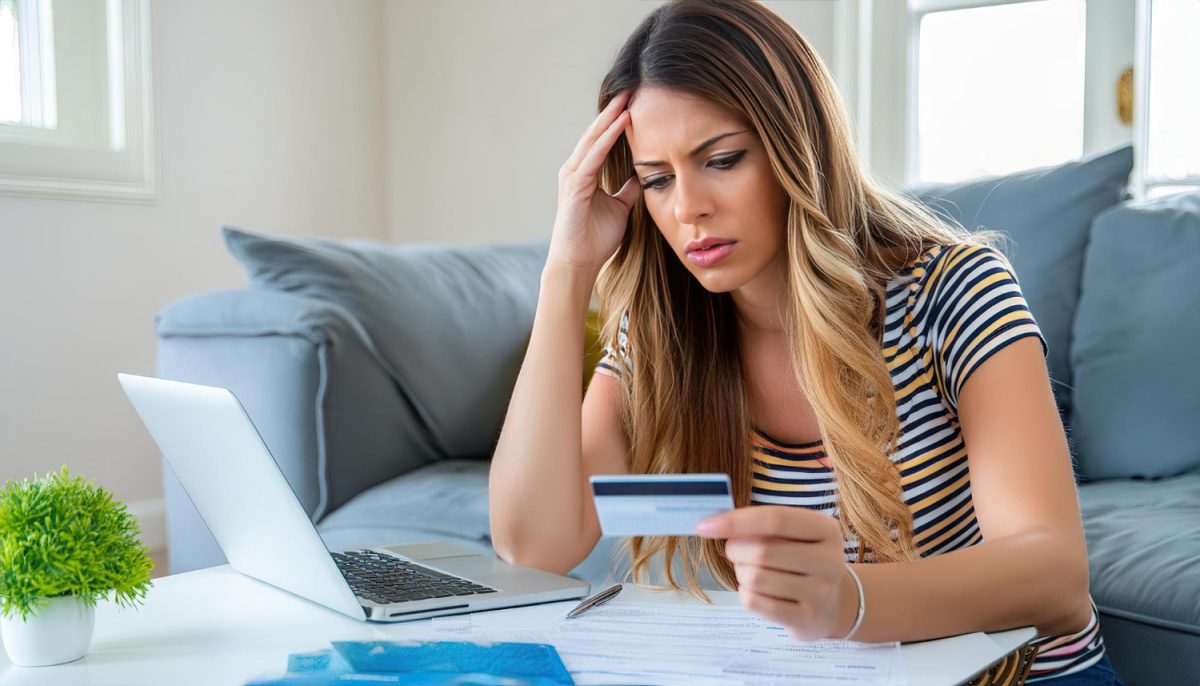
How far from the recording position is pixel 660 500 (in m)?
0.64

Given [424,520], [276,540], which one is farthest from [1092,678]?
[424,520]

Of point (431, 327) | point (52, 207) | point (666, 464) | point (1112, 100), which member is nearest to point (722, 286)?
point (666, 464)

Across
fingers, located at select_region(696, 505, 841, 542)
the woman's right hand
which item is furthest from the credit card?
the woman's right hand

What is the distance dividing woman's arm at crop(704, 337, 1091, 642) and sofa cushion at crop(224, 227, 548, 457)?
1180 mm

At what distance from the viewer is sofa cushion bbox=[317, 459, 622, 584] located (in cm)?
171

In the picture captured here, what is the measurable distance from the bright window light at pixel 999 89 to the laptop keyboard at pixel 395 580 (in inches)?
90.5

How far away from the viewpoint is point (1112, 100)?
8.86ft

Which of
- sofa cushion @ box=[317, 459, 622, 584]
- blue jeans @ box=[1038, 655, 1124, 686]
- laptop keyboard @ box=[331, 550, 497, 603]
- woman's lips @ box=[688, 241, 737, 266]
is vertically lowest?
sofa cushion @ box=[317, 459, 622, 584]

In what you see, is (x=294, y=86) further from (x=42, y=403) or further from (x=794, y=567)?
(x=794, y=567)

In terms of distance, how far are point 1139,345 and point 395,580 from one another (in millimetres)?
1402

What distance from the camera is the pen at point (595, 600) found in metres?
0.86

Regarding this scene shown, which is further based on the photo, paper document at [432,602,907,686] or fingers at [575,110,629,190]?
fingers at [575,110,629,190]

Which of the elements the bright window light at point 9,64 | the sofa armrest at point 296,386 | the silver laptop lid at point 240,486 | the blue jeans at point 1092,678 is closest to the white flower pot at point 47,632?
the silver laptop lid at point 240,486

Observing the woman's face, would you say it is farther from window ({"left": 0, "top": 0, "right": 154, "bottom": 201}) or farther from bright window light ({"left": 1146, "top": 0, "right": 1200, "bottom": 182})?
window ({"left": 0, "top": 0, "right": 154, "bottom": 201})
